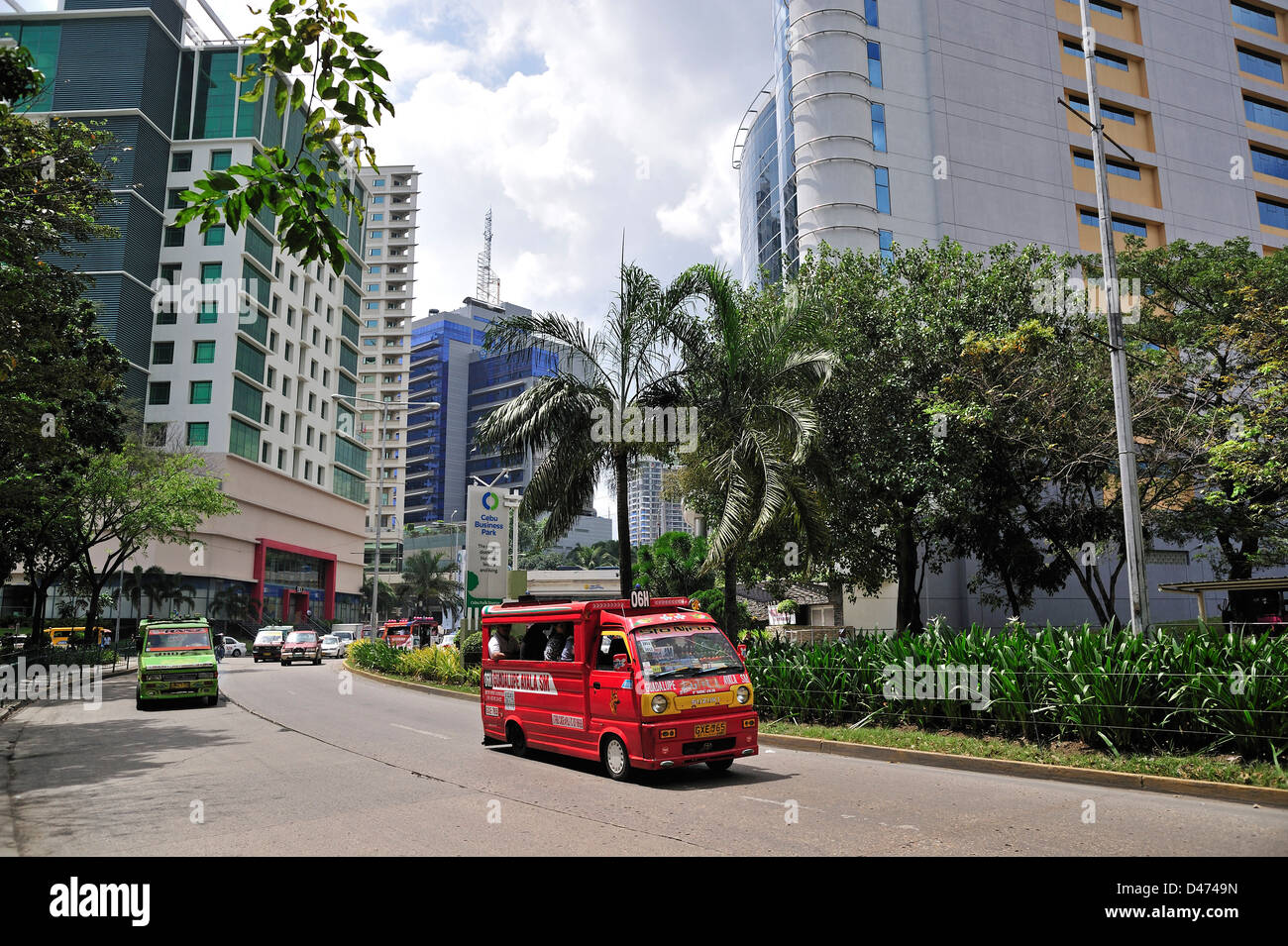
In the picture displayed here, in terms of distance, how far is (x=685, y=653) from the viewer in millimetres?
10406

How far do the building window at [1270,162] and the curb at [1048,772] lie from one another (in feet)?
166

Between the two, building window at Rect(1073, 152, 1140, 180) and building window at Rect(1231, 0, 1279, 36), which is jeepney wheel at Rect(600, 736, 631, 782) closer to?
building window at Rect(1073, 152, 1140, 180)

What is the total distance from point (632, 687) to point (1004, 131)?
40564 mm

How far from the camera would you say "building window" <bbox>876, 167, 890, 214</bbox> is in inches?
1569

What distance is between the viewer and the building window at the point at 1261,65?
161ft

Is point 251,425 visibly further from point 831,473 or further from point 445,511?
point 445,511

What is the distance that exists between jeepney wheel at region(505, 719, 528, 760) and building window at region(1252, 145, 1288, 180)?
53.5 meters

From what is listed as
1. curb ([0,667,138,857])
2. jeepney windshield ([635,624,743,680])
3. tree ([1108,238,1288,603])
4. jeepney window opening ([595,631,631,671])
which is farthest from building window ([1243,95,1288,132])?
curb ([0,667,138,857])

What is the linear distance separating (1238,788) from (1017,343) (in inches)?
450

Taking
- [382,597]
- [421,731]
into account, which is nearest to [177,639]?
[421,731]

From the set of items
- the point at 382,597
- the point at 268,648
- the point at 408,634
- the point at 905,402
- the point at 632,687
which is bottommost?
the point at 268,648

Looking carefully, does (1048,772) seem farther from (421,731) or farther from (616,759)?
(421,731)
